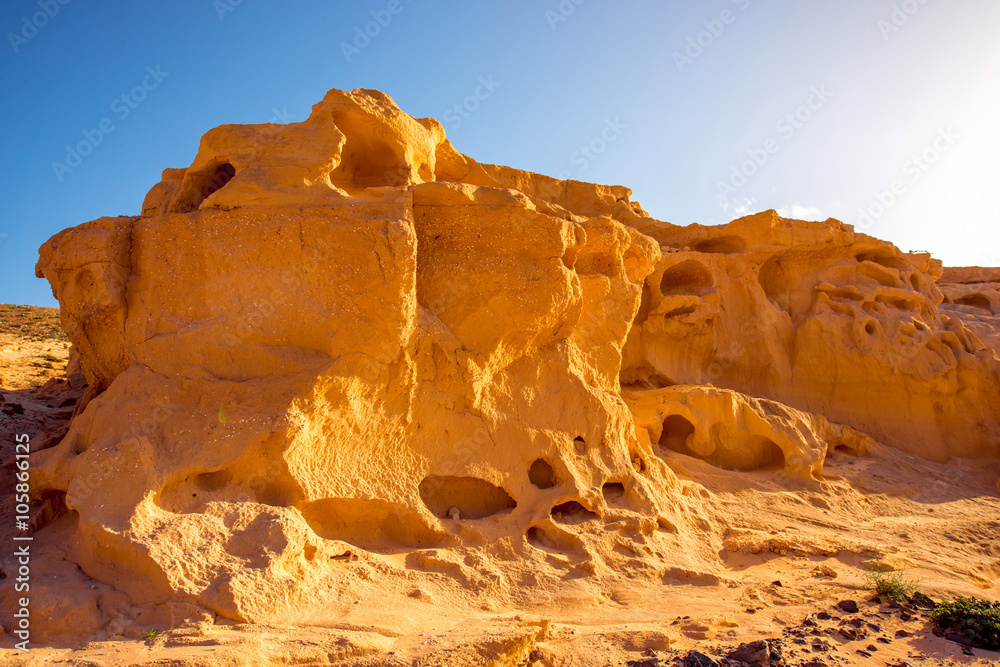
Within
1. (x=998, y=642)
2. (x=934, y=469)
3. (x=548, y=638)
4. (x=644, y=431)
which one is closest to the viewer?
(x=548, y=638)

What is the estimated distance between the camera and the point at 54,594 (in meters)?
3.53

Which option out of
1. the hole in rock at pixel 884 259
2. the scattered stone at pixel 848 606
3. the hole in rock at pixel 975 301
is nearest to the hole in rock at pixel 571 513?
the scattered stone at pixel 848 606

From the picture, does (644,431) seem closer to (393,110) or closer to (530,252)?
(530,252)

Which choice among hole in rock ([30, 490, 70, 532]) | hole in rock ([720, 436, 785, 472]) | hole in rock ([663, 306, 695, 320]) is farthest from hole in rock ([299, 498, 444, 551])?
hole in rock ([663, 306, 695, 320])

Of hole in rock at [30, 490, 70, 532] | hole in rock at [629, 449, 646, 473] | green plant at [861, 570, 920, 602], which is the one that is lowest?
green plant at [861, 570, 920, 602]

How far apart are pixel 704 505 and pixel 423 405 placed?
351 cm

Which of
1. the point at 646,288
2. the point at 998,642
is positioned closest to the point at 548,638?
the point at 998,642

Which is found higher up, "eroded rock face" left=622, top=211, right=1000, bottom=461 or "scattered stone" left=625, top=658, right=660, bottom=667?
"eroded rock face" left=622, top=211, right=1000, bottom=461

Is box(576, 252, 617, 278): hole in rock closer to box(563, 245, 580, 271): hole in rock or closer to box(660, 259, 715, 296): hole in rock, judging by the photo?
box(563, 245, 580, 271): hole in rock

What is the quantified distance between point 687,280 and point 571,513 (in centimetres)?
629

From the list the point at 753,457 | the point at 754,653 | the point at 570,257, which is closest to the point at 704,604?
the point at 754,653

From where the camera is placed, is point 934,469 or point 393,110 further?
point 934,469

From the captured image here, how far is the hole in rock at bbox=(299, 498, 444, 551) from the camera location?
4719mm

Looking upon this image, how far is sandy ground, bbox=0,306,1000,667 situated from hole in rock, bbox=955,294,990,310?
8.43 metres
